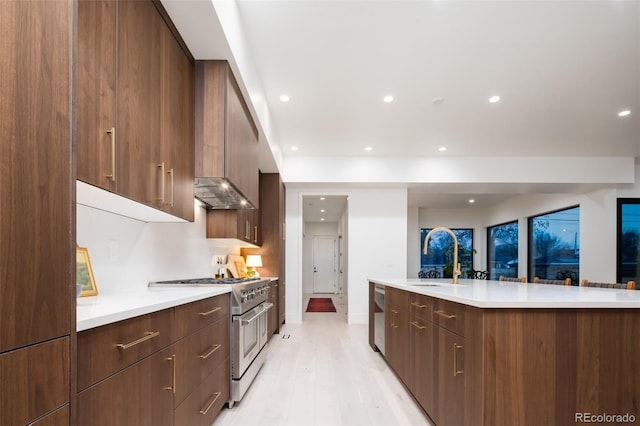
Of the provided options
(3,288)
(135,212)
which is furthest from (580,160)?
(3,288)

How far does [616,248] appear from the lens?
235 inches

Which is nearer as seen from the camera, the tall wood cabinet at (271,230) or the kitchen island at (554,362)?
the kitchen island at (554,362)

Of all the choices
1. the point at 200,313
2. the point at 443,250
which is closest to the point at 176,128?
the point at 200,313

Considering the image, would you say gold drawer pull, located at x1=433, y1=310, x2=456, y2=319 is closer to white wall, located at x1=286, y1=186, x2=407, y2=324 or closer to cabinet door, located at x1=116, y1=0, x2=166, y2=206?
cabinet door, located at x1=116, y1=0, x2=166, y2=206

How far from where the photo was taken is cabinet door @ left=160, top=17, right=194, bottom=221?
78.0 inches

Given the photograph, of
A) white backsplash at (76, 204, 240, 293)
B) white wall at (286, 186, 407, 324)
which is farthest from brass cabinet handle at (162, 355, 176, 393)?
white wall at (286, 186, 407, 324)

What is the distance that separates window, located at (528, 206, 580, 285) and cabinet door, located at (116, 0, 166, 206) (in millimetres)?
8037

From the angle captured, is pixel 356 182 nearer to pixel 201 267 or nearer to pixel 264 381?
pixel 201 267

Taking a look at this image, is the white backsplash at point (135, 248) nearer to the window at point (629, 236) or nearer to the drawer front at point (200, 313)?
the drawer front at point (200, 313)

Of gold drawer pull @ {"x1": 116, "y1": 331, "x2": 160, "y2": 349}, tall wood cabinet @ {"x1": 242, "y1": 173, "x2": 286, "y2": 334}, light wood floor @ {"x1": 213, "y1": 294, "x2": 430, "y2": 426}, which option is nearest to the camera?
gold drawer pull @ {"x1": 116, "y1": 331, "x2": 160, "y2": 349}

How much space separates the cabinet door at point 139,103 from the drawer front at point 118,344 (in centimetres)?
60

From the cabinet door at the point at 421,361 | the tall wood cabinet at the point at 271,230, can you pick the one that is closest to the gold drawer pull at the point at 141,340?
the cabinet door at the point at 421,361

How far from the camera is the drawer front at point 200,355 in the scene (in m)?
1.67

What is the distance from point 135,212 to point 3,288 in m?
1.47
